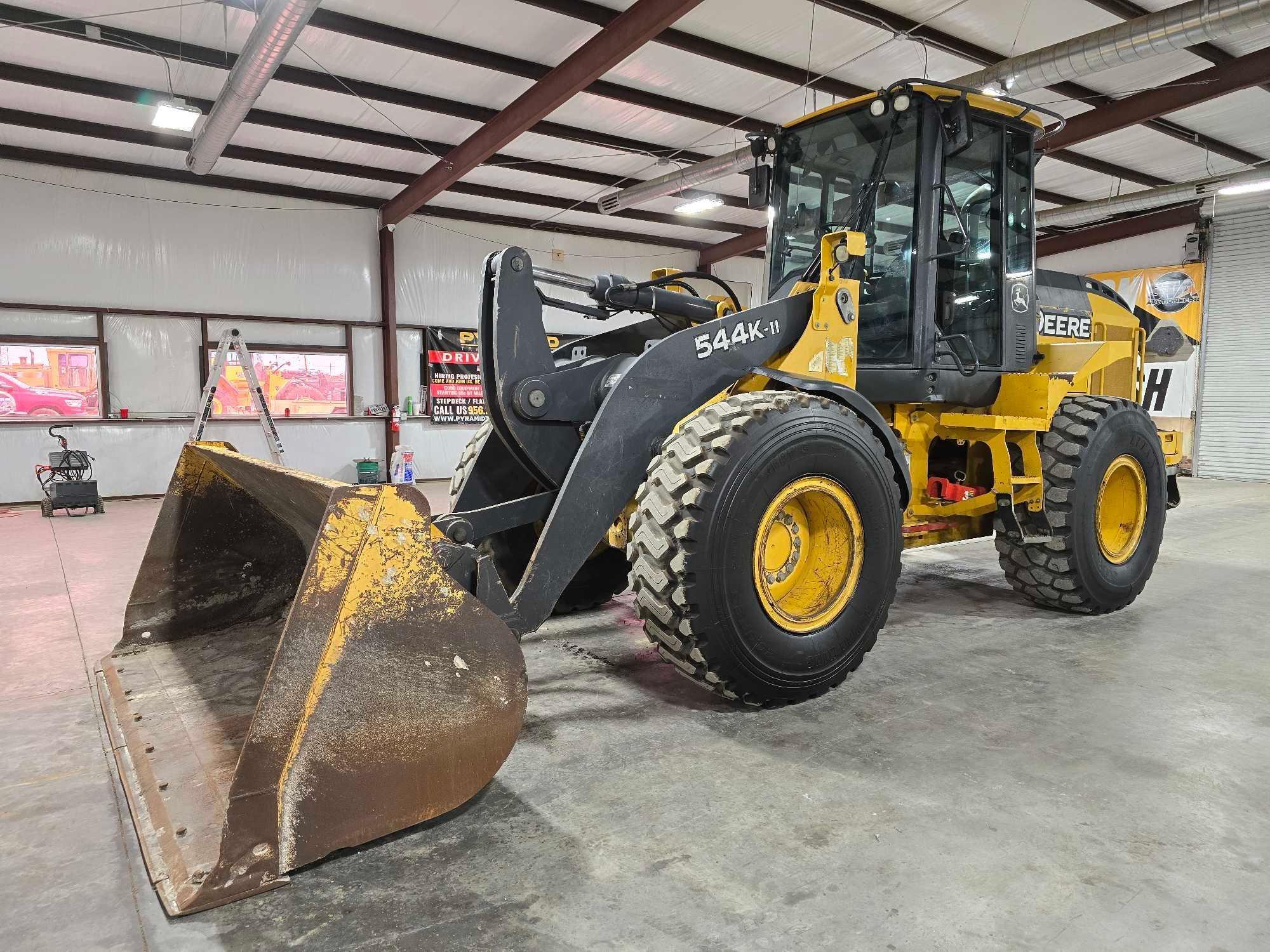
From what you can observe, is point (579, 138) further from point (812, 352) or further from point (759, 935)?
point (759, 935)

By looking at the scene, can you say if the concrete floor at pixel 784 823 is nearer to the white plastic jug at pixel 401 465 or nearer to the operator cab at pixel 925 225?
the operator cab at pixel 925 225

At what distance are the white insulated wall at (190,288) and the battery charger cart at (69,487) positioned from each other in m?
1.40

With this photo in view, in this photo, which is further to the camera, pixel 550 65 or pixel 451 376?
pixel 451 376

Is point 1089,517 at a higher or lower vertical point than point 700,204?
lower

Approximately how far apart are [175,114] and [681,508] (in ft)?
27.9

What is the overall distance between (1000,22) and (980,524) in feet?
19.6

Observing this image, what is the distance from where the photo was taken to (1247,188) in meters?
11.8

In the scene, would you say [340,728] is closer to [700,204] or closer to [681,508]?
[681,508]

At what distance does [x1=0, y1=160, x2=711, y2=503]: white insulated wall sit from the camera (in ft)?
35.6

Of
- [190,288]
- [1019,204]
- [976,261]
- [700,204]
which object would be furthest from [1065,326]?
[190,288]

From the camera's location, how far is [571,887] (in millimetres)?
2074

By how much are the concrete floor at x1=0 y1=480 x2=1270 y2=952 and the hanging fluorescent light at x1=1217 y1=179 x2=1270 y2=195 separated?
10.7 metres

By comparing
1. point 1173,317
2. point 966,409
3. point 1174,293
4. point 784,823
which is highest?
point 1174,293

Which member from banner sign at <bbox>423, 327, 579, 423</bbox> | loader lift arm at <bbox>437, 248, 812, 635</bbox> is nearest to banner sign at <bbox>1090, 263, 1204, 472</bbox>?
banner sign at <bbox>423, 327, 579, 423</bbox>
